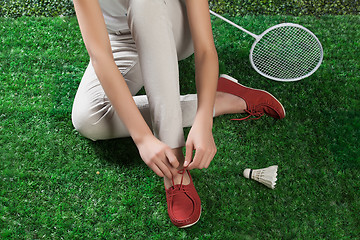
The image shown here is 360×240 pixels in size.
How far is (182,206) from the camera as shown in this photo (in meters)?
1.60

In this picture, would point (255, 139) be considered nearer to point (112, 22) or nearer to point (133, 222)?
point (133, 222)

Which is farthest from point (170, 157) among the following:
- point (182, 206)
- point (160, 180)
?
point (160, 180)

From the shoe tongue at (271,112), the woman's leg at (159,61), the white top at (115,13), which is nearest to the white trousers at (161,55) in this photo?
the woman's leg at (159,61)

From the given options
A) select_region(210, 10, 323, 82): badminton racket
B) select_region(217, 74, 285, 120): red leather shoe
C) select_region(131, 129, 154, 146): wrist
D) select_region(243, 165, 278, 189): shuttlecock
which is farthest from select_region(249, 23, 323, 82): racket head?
select_region(131, 129, 154, 146): wrist

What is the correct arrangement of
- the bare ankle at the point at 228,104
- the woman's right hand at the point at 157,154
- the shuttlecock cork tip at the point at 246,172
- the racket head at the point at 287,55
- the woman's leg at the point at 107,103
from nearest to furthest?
the woman's right hand at the point at 157,154 < the woman's leg at the point at 107,103 < the shuttlecock cork tip at the point at 246,172 < the bare ankle at the point at 228,104 < the racket head at the point at 287,55

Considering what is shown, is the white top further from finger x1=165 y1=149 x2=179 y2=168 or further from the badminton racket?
the badminton racket

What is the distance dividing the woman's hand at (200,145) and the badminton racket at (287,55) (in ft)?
2.63

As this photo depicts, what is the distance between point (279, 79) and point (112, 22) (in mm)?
1023

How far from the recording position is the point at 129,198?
5.70 feet

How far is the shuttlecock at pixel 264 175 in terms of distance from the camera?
1.77 m

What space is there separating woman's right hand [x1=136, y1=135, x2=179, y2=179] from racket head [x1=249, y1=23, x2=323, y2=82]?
0.96 metres

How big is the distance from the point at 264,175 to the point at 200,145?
0.53 m

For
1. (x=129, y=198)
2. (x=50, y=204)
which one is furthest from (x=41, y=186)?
(x=129, y=198)

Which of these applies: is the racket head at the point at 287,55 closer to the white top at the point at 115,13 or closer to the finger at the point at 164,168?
the white top at the point at 115,13
